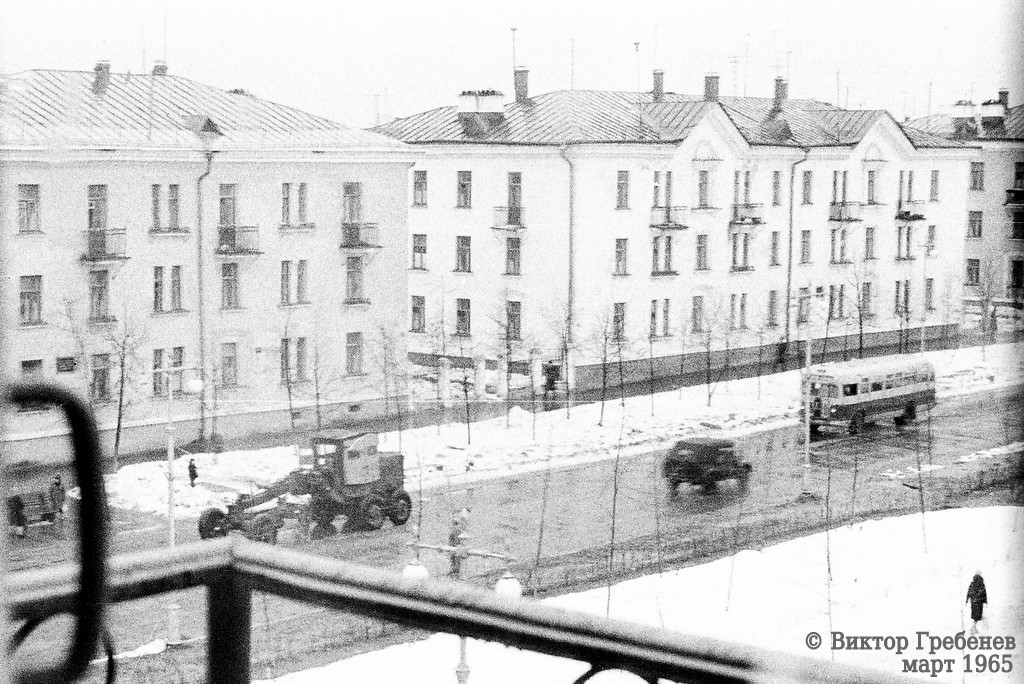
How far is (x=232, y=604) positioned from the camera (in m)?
0.42

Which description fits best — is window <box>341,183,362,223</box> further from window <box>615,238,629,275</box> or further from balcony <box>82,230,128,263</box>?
window <box>615,238,629,275</box>

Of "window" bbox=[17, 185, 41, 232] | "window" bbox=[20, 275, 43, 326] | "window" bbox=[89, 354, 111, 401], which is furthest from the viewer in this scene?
"window" bbox=[89, 354, 111, 401]

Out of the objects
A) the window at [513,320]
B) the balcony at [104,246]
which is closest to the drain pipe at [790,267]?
the window at [513,320]

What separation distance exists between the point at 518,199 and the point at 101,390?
0.97m

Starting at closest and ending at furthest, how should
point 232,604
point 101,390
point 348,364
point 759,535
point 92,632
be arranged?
point 92,632, point 232,604, point 101,390, point 348,364, point 759,535

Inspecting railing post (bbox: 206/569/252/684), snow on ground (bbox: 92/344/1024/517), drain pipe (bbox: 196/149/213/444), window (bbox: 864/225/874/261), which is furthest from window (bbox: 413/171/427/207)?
railing post (bbox: 206/569/252/684)

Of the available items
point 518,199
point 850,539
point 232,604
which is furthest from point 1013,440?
point 232,604

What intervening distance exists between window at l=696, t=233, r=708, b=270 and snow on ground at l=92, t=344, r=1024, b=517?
31 centimetres

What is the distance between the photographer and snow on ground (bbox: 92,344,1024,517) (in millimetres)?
3125

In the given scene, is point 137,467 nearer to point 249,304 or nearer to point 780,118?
point 249,304

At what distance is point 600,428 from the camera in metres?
3.40

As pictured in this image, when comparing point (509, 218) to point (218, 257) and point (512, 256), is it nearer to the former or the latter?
point (512, 256)

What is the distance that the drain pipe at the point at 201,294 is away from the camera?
2754 millimetres

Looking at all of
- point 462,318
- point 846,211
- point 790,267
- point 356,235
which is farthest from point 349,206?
point 846,211
